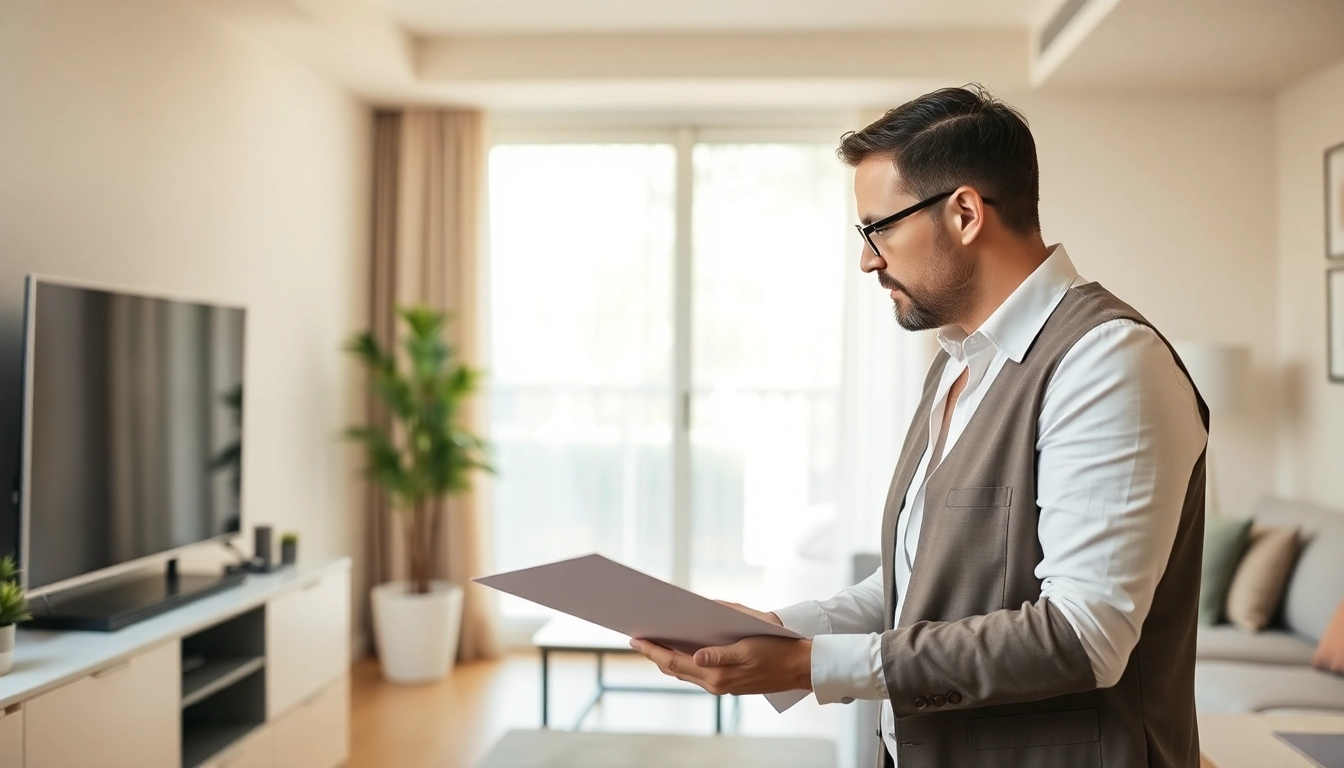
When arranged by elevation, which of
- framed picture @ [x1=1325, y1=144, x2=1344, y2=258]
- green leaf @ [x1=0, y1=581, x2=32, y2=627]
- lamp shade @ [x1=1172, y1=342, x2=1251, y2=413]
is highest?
framed picture @ [x1=1325, y1=144, x2=1344, y2=258]

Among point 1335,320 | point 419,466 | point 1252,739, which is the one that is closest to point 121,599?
point 419,466

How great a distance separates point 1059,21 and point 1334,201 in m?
1.22

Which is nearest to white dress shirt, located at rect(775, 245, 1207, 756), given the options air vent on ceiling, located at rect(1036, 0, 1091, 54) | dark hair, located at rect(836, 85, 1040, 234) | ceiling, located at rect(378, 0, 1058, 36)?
dark hair, located at rect(836, 85, 1040, 234)

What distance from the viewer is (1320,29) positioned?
3695 mm

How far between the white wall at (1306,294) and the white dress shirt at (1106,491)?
360 centimetres

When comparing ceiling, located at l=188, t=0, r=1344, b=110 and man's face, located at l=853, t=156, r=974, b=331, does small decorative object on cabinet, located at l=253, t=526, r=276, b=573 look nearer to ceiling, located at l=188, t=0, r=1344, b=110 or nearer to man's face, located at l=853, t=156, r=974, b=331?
ceiling, located at l=188, t=0, r=1344, b=110

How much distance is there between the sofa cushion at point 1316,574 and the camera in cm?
343

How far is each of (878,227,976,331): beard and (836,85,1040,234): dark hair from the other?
64mm

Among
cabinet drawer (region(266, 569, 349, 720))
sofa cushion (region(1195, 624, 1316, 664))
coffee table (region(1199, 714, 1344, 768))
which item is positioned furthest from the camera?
sofa cushion (region(1195, 624, 1316, 664))

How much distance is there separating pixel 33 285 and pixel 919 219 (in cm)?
209

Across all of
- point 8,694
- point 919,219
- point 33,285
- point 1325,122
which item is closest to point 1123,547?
point 919,219

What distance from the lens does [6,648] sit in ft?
7.31

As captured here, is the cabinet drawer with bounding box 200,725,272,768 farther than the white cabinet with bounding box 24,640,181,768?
Yes

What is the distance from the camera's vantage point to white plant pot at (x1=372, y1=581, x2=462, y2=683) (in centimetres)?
461
